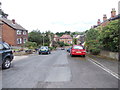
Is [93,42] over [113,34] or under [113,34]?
under

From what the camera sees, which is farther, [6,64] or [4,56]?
[6,64]

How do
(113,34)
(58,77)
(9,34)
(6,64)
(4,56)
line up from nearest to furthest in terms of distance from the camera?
(58,77) → (4,56) → (6,64) → (113,34) → (9,34)

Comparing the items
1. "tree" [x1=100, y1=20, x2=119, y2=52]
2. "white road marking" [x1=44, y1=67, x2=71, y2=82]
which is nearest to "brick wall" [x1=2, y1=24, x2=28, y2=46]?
"tree" [x1=100, y1=20, x2=119, y2=52]

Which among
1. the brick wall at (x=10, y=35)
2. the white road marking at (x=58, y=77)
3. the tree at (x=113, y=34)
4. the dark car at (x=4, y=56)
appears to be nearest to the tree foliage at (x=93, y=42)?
the tree at (x=113, y=34)

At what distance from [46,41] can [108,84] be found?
5547 centimetres

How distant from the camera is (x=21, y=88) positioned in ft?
A: 14.7

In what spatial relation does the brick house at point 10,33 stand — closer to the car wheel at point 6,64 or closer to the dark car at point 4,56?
the dark car at point 4,56

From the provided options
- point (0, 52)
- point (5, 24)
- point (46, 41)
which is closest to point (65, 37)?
point (46, 41)

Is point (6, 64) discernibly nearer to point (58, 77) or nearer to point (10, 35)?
point (58, 77)

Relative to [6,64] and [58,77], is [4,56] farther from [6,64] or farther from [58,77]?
[58,77]

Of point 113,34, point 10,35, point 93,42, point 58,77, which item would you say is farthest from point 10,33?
point 58,77

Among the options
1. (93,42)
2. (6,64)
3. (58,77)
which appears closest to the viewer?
(58,77)

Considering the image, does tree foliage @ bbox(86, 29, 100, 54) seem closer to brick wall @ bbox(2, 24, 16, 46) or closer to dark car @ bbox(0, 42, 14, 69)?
dark car @ bbox(0, 42, 14, 69)

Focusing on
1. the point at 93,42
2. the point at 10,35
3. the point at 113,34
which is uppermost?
the point at 10,35
